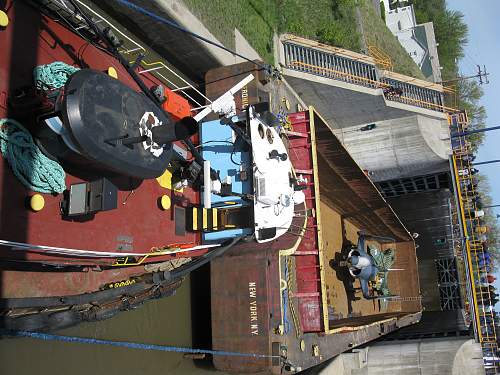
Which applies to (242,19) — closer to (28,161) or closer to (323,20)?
(323,20)

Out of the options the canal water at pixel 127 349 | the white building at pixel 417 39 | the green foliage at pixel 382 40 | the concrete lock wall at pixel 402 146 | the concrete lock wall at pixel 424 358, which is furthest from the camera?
the white building at pixel 417 39

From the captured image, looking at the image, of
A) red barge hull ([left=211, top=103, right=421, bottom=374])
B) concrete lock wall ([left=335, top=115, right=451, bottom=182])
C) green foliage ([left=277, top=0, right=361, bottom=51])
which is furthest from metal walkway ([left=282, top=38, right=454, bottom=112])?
red barge hull ([left=211, top=103, right=421, bottom=374])

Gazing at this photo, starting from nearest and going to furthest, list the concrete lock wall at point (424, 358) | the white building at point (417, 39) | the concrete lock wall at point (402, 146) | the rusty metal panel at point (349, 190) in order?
the rusty metal panel at point (349, 190)
the concrete lock wall at point (424, 358)
the concrete lock wall at point (402, 146)
the white building at point (417, 39)

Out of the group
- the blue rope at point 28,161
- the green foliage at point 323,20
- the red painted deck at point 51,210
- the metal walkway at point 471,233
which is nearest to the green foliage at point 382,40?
the green foliage at point 323,20

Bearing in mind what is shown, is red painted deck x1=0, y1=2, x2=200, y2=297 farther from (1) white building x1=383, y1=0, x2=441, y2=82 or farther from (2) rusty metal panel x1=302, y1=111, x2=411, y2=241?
(1) white building x1=383, y1=0, x2=441, y2=82

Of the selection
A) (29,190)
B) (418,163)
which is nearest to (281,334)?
(29,190)

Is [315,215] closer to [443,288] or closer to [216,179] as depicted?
[216,179]

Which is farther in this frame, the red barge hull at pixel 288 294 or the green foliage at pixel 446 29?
the green foliage at pixel 446 29

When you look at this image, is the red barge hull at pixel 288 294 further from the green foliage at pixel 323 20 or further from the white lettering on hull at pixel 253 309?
the green foliage at pixel 323 20
